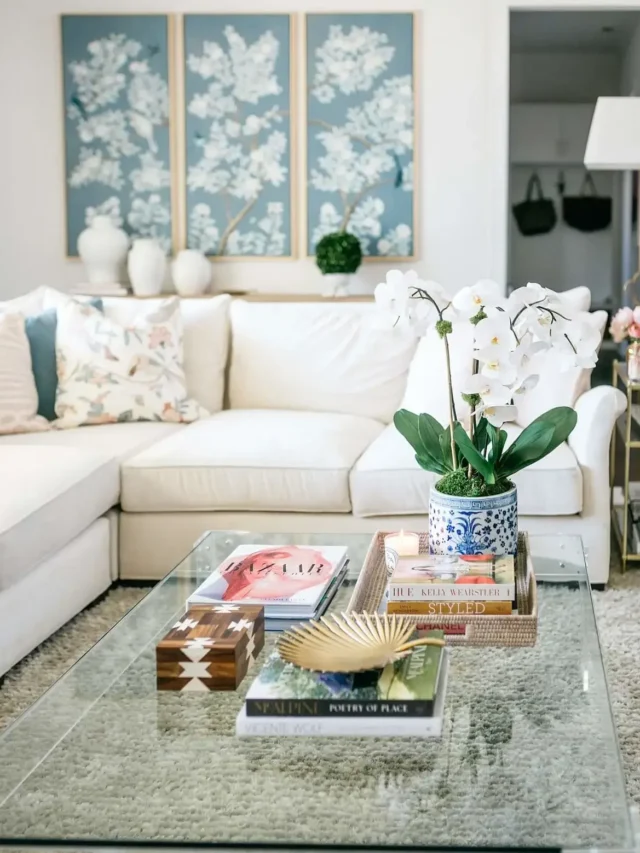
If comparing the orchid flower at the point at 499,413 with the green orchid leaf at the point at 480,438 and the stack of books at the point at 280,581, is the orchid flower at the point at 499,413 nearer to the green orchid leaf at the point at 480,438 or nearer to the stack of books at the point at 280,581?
the green orchid leaf at the point at 480,438

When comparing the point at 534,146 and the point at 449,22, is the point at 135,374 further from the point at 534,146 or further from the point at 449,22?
the point at 534,146

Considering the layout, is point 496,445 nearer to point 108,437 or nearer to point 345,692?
point 345,692

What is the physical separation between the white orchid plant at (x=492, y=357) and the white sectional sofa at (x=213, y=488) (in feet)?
3.24

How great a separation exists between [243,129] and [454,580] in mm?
3910

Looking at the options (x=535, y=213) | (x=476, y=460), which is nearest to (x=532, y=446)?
(x=476, y=460)

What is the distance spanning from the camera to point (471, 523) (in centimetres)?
217

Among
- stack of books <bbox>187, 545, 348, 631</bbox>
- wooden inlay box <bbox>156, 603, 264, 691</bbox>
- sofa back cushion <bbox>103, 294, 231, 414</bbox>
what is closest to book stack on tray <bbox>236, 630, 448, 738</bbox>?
wooden inlay box <bbox>156, 603, 264, 691</bbox>

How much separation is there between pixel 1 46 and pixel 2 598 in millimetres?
3766

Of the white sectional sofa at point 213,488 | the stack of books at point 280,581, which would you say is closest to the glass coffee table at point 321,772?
the stack of books at point 280,581

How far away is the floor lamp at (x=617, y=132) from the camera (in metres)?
4.14

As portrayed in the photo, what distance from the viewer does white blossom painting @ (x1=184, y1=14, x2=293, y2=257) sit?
543 cm

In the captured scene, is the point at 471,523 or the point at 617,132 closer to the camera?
the point at 471,523

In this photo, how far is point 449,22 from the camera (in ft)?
17.5

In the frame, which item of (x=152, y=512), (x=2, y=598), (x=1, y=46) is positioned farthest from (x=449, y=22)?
(x=2, y=598)
